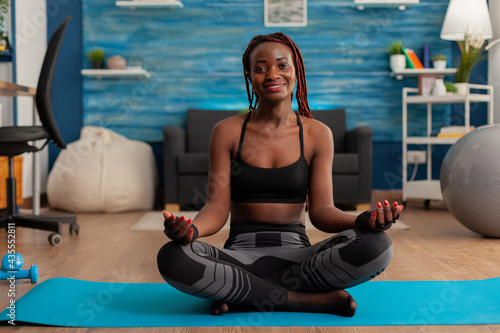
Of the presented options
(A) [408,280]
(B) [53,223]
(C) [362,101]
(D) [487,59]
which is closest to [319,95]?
(C) [362,101]

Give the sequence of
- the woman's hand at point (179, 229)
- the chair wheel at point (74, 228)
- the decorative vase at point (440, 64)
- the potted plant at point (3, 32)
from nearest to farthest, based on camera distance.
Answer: the woman's hand at point (179, 229), the chair wheel at point (74, 228), the potted plant at point (3, 32), the decorative vase at point (440, 64)

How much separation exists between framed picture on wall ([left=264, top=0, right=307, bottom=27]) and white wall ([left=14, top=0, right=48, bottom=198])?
6.21 feet

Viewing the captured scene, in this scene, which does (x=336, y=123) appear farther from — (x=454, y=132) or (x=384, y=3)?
(x=384, y=3)

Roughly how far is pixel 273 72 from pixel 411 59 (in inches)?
133

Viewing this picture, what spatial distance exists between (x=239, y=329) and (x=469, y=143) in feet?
6.29

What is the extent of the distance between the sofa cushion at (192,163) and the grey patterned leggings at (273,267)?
2.48m

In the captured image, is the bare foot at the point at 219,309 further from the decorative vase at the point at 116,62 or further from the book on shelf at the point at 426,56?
the book on shelf at the point at 426,56

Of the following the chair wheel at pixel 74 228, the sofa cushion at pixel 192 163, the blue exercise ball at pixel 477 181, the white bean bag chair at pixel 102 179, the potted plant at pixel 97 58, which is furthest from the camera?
the potted plant at pixel 97 58

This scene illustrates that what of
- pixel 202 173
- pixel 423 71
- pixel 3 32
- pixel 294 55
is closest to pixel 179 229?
pixel 294 55

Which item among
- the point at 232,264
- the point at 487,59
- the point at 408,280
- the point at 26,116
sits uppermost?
the point at 487,59

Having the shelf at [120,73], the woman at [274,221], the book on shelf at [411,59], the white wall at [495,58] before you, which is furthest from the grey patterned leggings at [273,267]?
the white wall at [495,58]

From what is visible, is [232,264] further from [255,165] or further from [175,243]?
[255,165]

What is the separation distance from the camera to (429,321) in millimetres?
1479

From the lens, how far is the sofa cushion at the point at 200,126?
461 cm
